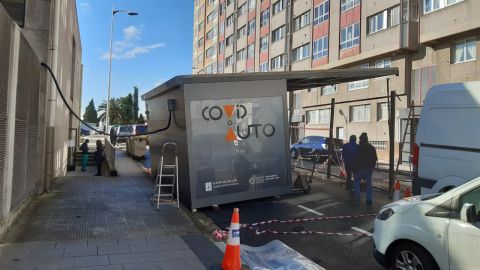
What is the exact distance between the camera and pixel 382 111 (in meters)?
32.5

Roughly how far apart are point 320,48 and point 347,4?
15.9 feet

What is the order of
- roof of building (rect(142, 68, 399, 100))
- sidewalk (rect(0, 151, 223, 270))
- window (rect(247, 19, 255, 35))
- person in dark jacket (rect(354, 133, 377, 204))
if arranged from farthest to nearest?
window (rect(247, 19, 255, 35)), person in dark jacket (rect(354, 133, 377, 204)), roof of building (rect(142, 68, 399, 100)), sidewalk (rect(0, 151, 223, 270))

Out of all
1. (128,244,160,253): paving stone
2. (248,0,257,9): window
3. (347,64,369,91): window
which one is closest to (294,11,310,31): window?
(347,64,369,91): window

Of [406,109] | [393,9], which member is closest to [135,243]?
[406,109]

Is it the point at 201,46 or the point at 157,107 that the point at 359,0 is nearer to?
the point at 157,107

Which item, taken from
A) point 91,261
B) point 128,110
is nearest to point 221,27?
point 128,110

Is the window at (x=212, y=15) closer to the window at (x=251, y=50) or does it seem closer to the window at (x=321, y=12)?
the window at (x=251, y=50)

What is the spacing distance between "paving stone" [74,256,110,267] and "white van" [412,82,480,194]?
5.48 meters

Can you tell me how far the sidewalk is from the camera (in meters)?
5.93

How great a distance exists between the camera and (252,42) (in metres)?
56.6

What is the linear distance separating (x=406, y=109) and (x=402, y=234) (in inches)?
971

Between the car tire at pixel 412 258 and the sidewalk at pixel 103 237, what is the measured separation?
2.17 meters

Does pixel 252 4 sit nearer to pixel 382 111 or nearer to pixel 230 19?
pixel 230 19

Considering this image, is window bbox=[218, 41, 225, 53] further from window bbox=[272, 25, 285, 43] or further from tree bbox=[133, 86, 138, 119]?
tree bbox=[133, 86, 138, 119]
